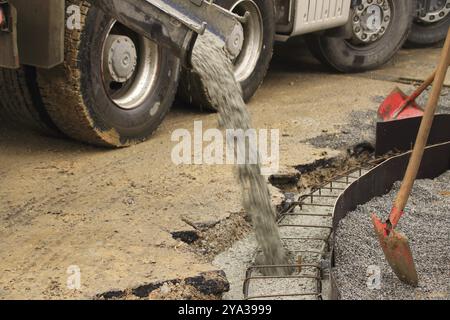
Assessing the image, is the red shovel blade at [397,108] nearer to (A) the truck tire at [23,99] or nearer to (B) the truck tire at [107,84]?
(B) the truck tire at [107,84]

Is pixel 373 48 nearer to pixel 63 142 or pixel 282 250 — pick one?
pixel 63 142

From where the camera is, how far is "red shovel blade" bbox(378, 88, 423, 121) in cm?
679

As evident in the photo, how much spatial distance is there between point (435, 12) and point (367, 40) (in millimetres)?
1476

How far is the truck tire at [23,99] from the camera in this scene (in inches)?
231

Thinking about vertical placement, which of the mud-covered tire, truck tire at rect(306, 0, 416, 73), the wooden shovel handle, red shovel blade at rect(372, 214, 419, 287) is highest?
the mud-covered tire

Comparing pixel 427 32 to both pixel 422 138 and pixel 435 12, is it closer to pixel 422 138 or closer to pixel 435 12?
pixel 435 12

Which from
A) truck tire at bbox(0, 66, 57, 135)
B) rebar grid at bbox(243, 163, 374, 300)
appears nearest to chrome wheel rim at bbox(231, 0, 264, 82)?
rebar grid at bbox(243, 163, 374, 300)

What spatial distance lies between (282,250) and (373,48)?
14.9ft

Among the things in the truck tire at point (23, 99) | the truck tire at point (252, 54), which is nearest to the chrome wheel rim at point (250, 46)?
the truck tire at point (252, 54)

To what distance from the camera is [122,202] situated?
5219 millimetres

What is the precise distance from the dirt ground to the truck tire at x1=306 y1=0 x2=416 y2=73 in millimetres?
983

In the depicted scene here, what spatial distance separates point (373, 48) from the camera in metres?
8.77

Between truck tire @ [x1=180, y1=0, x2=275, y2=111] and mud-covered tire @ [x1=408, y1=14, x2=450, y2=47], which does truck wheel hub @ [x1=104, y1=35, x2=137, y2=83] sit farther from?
mud-covered tire @ [x1=408, y1=14, x2=450, y2=47]

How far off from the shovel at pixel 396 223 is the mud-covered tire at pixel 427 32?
18.5 ft
